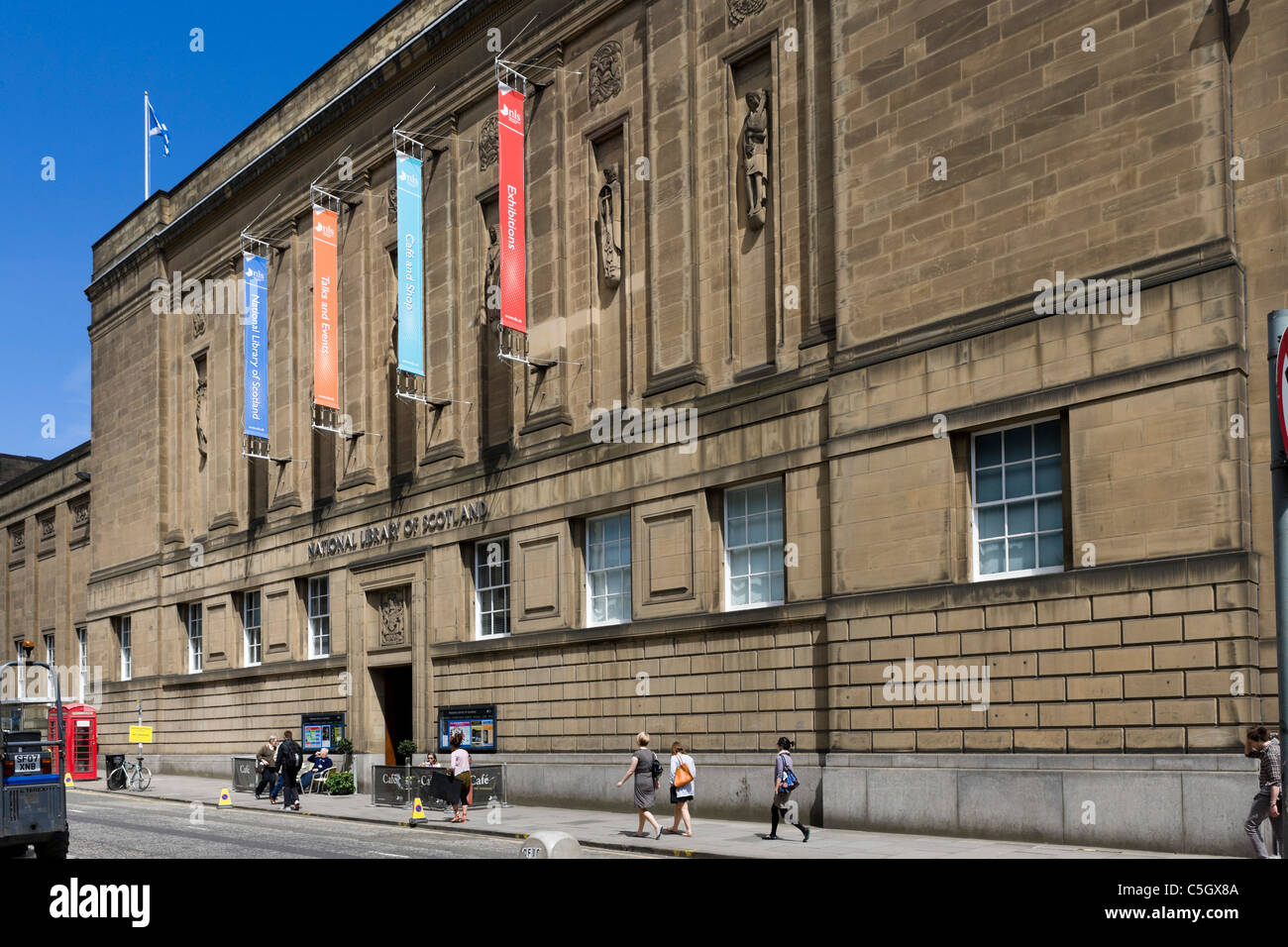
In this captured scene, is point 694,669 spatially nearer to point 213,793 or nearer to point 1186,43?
point 1186,43

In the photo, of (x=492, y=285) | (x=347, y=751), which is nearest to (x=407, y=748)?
(x=347, y=751)

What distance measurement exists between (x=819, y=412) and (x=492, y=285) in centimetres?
1251

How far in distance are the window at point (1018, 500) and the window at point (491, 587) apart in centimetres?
1457

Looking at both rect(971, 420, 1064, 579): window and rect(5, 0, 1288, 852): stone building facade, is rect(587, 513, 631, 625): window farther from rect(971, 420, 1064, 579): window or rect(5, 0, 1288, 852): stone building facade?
rect(971, 420, 1064, 579): window

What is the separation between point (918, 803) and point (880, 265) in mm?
9471

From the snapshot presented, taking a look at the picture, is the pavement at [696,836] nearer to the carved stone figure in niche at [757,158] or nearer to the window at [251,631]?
the window at [251,631]

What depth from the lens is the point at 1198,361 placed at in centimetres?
1977

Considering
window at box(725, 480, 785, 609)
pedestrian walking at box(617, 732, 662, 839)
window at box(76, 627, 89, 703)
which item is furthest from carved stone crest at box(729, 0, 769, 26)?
window at box(76, 627, 89, 703)

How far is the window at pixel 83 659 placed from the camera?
196 ft

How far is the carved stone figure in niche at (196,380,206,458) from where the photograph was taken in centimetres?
5116

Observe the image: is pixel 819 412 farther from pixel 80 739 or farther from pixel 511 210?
pixel 80 739

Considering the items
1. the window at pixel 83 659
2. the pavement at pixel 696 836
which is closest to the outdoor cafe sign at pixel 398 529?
the pavement at pixel 696 836
